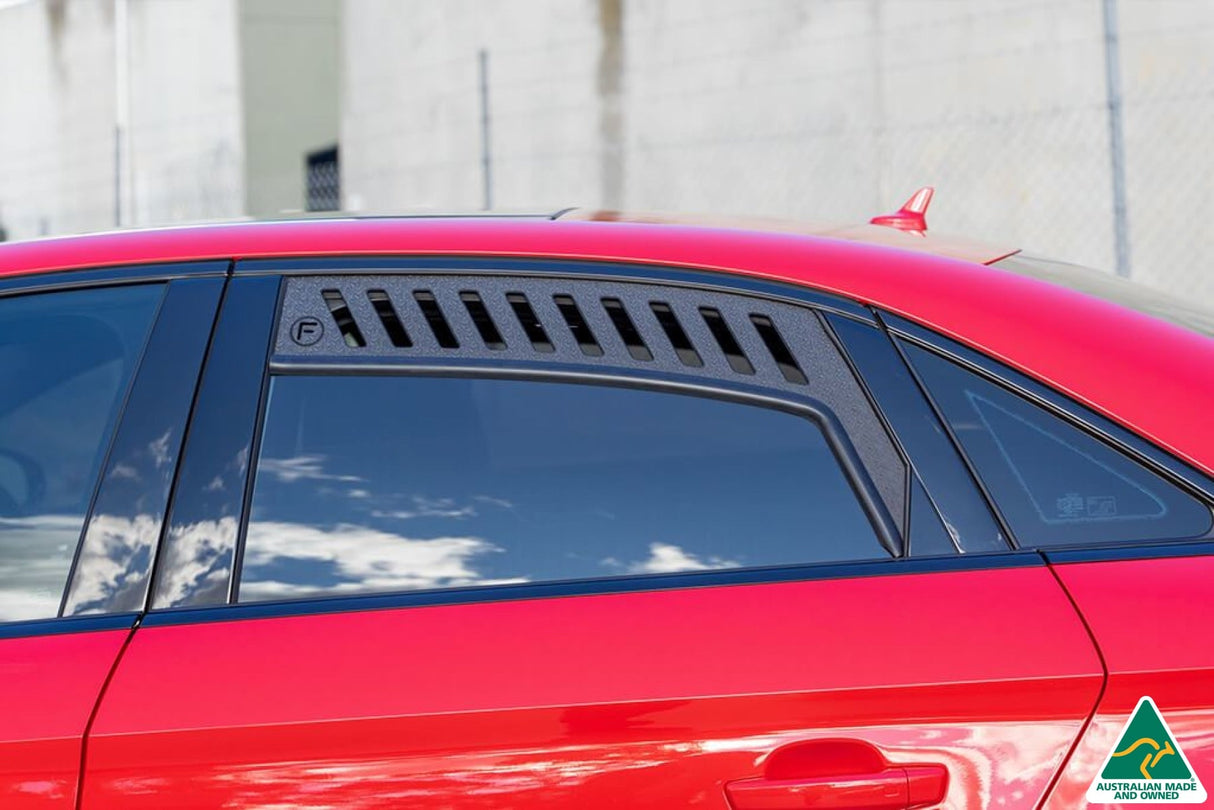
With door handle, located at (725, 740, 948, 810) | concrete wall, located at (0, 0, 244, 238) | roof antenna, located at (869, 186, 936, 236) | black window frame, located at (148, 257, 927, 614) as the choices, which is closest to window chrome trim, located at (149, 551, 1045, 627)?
black window frame, located at (148, 257, 927, 614)

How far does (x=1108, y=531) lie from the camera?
1.73 metres

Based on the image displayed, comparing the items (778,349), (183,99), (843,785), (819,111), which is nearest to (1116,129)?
(819,111)

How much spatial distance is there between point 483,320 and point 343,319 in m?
0.20

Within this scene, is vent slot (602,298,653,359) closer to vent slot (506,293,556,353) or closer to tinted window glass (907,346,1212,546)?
vent slot (506,293,556,353)

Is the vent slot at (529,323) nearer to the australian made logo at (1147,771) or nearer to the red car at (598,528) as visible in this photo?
the red car at (598,528)

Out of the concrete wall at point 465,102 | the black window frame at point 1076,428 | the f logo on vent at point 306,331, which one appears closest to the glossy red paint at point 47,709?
the f logo on vent at point 306,331

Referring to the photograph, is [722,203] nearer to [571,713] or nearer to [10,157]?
[571,713]

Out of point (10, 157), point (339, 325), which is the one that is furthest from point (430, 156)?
point (339, 325)

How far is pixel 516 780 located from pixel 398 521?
379 millimetres

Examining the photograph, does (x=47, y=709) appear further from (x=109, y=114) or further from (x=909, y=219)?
(x=109, y=114)

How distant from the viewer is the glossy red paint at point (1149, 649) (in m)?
1.60

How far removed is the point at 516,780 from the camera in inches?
64.7

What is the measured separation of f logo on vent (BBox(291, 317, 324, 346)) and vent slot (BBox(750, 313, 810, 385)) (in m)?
0.58

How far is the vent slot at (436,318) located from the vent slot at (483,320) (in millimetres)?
35
